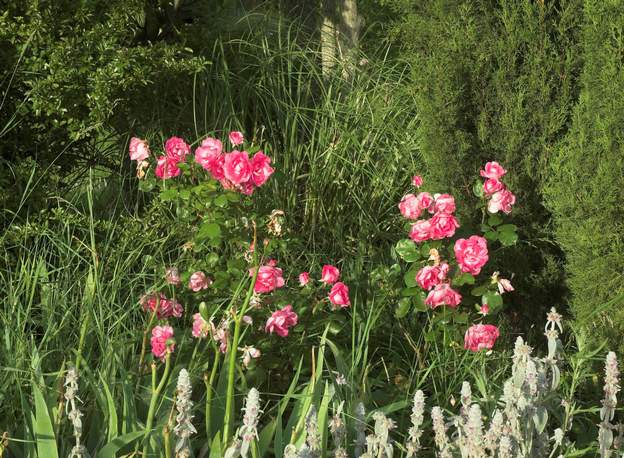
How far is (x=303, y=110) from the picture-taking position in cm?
548

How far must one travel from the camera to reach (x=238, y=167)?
3787 mm

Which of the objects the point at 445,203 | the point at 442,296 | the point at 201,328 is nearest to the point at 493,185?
the point at 445,203

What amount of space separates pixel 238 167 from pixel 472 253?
37.3 inches

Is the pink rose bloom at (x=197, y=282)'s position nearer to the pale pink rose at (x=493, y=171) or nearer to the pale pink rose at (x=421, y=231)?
the pale pink rose at (x=421, y=231)

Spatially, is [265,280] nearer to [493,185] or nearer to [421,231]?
[421,231]

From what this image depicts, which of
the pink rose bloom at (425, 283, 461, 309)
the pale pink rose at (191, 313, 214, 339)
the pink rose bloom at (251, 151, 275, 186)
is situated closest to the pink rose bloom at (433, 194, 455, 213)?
the pink rose bloom at (425, 283, 461, 309)

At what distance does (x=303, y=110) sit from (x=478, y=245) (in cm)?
189

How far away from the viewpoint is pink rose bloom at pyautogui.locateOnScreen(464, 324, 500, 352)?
3.79 meters

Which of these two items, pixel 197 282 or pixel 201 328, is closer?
pixel 201 328

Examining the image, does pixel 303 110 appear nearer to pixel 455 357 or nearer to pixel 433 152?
pixel 433 152

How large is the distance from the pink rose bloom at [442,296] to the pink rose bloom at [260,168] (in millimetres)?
774

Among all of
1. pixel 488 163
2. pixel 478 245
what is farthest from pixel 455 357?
pixel 488 163

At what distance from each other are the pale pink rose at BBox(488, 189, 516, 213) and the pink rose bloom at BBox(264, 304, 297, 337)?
1018mm

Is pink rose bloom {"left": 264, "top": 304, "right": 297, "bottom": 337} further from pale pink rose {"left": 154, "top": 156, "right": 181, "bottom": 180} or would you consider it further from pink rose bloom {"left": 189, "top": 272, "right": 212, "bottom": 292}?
pale pink rose {"left": 154, "top": 156, "right": 181, "bottom": 180}
